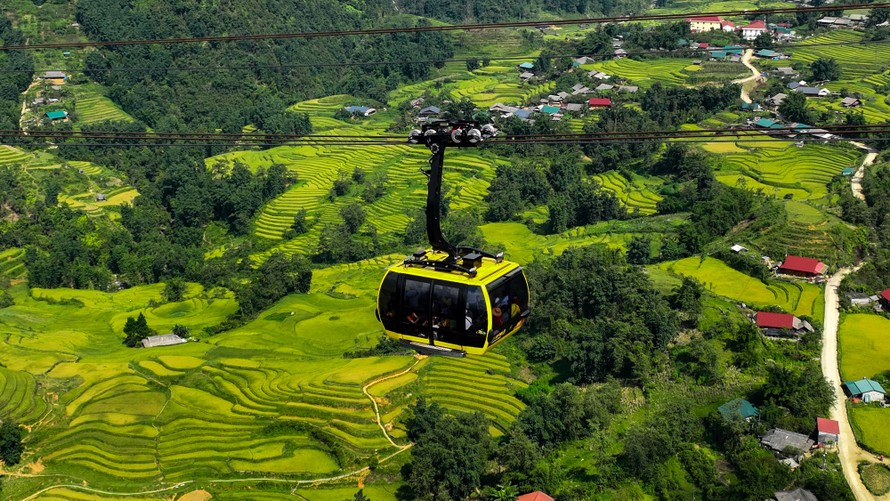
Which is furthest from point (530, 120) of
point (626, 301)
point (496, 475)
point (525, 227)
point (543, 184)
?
point (496, 475)

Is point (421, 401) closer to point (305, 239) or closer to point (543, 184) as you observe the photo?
point (305, 239)

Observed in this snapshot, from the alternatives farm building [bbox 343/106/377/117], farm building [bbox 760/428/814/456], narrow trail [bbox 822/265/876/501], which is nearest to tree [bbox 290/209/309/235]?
farm building [bbox 343/106/377/117]

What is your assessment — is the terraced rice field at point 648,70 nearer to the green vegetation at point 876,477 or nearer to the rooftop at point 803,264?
the rooftop at point 803,264

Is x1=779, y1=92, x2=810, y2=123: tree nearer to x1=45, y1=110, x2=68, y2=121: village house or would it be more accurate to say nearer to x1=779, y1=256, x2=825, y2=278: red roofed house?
x1=779, y1=256, x2=825, y2=278: red roofed house

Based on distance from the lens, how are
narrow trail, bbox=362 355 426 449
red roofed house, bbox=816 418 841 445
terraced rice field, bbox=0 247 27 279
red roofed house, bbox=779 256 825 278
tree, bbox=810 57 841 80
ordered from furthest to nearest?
tree, bbox=810 57 841 80 < terraced rice field, bbox=0 247 27 279 < red roofed house, bbox=779 256 825 278 < narrow trail, bbox=362 355 426 449 < red roofed house, bbox=816 418 841 445

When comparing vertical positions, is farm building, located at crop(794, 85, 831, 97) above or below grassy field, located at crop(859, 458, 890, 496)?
above

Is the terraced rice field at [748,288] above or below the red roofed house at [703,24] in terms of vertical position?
below

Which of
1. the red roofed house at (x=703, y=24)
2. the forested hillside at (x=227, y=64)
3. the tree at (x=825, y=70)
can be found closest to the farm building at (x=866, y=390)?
the tree at (x=825, y=70)

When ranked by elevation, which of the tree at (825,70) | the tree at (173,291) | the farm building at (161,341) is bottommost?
the tree at (173,291)

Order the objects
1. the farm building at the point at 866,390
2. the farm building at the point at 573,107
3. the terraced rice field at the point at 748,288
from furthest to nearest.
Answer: the farm building at the point at 573,107 < the terraced rice field at the point at 748,288 < the farm building at the point at 866,390
